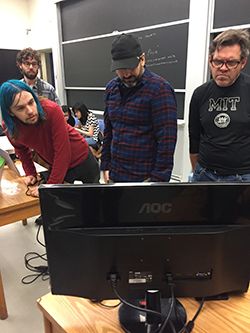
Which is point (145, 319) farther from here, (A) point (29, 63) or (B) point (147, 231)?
(A) point (29, 63)

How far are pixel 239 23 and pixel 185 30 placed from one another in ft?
2.10

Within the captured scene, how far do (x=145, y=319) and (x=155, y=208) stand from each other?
33 cm

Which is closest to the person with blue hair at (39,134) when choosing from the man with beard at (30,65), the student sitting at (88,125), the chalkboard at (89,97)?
the man with beard at (30,65)

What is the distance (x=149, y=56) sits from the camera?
12.0 feet

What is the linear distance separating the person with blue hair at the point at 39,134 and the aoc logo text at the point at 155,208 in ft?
3.75

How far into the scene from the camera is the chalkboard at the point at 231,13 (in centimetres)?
269

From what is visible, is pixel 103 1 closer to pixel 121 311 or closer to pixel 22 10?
pixel 22 10

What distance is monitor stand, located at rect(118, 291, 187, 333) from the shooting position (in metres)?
0.72

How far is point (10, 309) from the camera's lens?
1778mm

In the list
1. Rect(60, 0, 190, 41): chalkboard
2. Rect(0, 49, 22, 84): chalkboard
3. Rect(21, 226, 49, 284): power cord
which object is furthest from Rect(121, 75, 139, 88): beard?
Rect(0, 49, 22, 84): chalkboard

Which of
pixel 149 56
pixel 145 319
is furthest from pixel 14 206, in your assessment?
pixel 149 56

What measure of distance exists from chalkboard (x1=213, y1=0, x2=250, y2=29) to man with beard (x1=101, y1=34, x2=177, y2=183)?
1.74m

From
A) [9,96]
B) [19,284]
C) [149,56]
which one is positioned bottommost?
[19,284]

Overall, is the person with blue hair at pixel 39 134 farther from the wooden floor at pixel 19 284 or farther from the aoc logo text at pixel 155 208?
the aoc logo text at pixel 155 208
